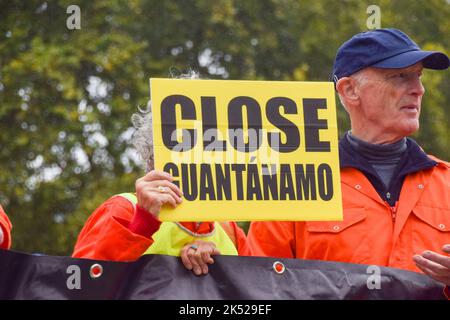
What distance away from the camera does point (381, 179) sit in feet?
14.5

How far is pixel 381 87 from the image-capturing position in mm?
4527

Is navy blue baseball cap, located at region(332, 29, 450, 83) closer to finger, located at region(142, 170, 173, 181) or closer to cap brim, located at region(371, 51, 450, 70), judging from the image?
cap brim, located at region(371, 51, 450, 70)

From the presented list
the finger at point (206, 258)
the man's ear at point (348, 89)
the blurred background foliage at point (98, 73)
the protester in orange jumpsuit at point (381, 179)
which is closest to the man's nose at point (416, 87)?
the protester in orange jumpsuit at point (381, 179)

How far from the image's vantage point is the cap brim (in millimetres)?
4430

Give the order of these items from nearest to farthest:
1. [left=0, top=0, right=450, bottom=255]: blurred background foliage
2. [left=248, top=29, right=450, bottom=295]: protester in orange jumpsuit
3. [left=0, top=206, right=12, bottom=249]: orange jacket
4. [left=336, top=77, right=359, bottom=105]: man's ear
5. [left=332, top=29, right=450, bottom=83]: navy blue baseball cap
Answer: [left=0, top=206, right=12, bottom=249]: orange jacket → [left=248, top=29, right=450, bottom=295]: protester in orange jumpsuit → [left=332, top=29, right=450, bottom=83]: navy blue baseball cap → [left=336, top=77, right=359, bottom=105]: man's ear → [left=0, top=0, right=450, bottom=255]: blurred background foliage

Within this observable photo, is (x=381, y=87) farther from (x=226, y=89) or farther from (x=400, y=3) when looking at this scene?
(x=400, y=3)

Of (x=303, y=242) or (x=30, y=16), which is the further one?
(x=30, y=16)

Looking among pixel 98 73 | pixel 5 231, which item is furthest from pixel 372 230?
pixel 98 73

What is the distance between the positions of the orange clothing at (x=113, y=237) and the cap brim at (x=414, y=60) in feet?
3.41

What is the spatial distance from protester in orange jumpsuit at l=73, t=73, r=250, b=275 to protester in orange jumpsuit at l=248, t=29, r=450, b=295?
1.03 ft

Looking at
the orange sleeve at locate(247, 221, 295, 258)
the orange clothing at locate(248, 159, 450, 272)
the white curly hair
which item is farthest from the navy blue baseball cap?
the white curly hair
